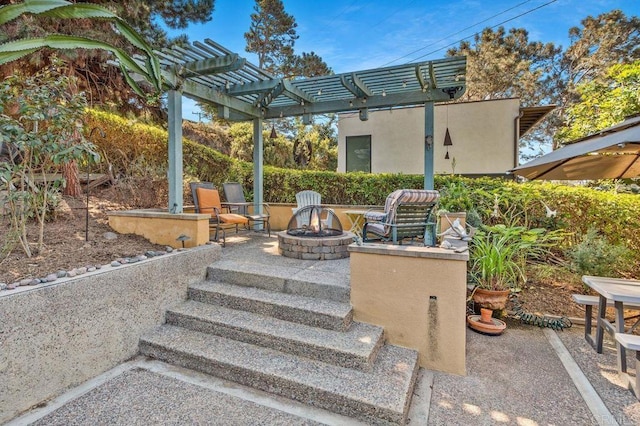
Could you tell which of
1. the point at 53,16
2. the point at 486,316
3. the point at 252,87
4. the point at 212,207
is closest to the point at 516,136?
the point at 486,316

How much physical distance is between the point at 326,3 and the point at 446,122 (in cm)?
645

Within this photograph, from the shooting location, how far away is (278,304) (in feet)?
10.9

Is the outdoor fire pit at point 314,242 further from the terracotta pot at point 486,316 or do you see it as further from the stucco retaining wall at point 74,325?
the terracotta pot at point 486,316

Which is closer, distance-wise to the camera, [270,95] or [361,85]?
[361,85]

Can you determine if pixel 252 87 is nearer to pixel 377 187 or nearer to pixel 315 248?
pixel 315 248

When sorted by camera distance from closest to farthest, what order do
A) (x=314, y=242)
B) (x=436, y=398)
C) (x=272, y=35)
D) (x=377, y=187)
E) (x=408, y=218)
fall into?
(x=436, y=398)
(x=408, y=218)
(x=314, y=242)
(x=377, y=187)
(x=272, y=35)

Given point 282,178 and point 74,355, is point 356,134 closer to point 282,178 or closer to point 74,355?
Answer: point 282,178

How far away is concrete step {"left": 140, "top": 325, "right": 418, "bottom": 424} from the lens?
2.33 metres

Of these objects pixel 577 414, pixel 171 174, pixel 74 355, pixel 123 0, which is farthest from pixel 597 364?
pixel 123 0

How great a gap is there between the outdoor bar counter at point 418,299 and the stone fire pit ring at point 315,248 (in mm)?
1402

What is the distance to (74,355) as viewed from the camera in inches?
105

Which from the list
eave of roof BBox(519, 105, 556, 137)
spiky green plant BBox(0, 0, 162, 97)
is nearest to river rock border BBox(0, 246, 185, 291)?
spiky green plant BBox(0, 0, 162, 97)

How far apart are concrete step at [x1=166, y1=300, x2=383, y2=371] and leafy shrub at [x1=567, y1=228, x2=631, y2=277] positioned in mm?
3532

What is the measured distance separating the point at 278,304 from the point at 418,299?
143cm
